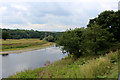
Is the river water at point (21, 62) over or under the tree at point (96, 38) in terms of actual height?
under

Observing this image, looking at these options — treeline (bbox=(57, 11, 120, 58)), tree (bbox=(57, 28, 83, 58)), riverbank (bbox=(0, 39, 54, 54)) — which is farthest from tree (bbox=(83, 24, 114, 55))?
riverbank (bbox=(0, 39, 54, 54))

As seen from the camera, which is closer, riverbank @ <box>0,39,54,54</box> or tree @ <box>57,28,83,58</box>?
tree @ <box>57,28,83,58</box>

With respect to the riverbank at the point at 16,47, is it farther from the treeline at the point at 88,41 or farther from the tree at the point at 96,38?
the tree at the point at 96,38

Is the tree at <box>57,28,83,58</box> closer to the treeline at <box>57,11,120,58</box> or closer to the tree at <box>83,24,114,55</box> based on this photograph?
the treeline at <box>57,11,120,58</box>

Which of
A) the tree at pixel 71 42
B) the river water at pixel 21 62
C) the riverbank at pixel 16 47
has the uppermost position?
the tree at pixel 71 42

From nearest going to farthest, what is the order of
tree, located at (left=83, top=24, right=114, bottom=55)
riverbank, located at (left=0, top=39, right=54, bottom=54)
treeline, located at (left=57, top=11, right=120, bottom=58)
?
tree, located at (left=83, top=24, right=114, bottom=55)
treeline, located at (left=57, top=11, right=120, bottom=58)
riverbank, located at (left=0, top=39, right=54, bottom=54)

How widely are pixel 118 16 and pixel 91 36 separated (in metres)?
7.51

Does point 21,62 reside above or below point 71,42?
below

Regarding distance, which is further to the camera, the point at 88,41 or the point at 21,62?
the point at 21,62

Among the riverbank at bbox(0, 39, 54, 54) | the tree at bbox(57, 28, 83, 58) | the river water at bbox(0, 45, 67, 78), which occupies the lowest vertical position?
the river water at bbox(0, 45, 67, 78)

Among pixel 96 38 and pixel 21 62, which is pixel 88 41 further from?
pixel 21 62

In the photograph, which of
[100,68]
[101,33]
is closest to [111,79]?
[100,68]

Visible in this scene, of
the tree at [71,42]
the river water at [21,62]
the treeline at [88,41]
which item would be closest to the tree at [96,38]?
the treeline at [88,41]

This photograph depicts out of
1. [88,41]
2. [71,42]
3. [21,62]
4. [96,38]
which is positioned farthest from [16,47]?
[96,38]
